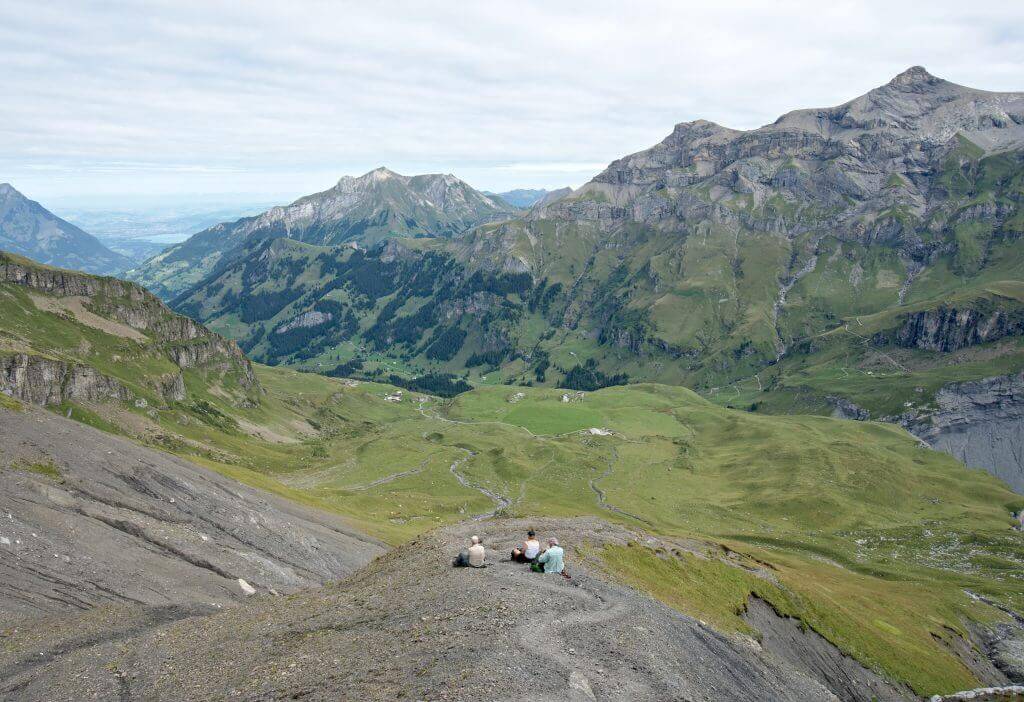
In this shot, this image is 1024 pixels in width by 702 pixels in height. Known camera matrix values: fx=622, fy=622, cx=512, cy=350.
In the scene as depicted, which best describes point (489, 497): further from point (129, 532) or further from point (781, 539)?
point (129, 532)

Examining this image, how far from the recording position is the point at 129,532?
66250 millimetres

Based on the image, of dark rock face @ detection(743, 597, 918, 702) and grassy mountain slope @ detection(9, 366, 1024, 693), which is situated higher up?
dark rock face @ detection(743, 597, 918, 702)

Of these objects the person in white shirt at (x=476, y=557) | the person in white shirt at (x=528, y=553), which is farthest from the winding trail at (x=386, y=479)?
the person in white shirt at (x=476, y=557)

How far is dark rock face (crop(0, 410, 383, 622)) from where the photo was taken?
184ft

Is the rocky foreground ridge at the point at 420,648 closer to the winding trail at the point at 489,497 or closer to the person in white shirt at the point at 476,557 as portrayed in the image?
the person in white shirt at the point at 476,557

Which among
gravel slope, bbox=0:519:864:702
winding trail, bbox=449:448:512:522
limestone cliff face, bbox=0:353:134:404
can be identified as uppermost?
gravel slope, bbox=0:519:864:702

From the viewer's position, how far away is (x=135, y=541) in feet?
213

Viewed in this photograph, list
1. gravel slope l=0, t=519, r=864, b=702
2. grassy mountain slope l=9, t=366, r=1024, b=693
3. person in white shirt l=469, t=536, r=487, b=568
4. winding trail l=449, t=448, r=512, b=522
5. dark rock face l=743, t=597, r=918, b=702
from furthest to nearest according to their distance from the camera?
1. winding trail l=449, t=448, r=512, b=522
2. grassy mountain slope l=9, t=366, r=1024, b=693
3. dark rock face l=743, t=597, r=918, b=702
4. person in white shirt l=469, t=536, r=487, b=568
5. gravel slope l=0, t=519, r=864, b=702

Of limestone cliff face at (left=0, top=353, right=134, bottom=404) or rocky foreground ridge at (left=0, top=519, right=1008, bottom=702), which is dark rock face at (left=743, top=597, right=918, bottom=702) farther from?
limestone cliff face at (left=0, top=353, right=134, bottom=404)

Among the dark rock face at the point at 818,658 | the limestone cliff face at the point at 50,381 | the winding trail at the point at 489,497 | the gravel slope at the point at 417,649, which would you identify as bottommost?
the winding trail at the point at 489,497

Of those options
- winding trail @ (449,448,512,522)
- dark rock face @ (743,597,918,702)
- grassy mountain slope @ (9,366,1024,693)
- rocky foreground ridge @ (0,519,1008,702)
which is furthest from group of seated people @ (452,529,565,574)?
winding trail @ (449,448,512,522)

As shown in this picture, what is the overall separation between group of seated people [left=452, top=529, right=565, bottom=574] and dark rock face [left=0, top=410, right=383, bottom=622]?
26.4 m

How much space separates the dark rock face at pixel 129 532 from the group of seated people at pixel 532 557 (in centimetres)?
2637

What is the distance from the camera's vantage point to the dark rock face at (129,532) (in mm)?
56031
